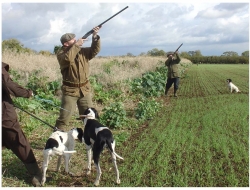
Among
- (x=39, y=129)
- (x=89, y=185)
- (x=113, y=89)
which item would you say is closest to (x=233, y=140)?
(x=89, y=185)

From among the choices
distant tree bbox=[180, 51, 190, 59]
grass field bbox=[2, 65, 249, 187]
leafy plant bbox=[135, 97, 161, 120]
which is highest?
distant tree bbox=[180, 51, 190, 59]

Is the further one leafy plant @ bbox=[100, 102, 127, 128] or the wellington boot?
leafy plant @ bbox=[100, 102, 127, 128]

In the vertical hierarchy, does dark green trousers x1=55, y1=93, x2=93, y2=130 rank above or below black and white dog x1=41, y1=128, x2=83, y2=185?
above

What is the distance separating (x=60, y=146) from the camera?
417cm

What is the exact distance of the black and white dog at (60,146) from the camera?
407 cm

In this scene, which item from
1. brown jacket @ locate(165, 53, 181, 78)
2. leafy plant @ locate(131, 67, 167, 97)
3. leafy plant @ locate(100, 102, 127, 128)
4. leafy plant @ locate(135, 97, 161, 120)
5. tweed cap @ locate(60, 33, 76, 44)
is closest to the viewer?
tweed cap @ locate(60, 33, 76, 44)

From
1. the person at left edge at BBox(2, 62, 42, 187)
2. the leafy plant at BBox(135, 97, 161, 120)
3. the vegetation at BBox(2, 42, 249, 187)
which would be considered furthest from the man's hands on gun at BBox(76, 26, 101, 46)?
the leafy plant at BBox(135, 97, 161, 120)

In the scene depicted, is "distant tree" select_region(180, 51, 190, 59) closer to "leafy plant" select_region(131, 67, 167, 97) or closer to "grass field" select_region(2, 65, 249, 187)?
"leafy plant" select_region(131, 67, 167, 97)

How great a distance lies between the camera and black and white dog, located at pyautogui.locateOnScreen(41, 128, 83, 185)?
160 inches

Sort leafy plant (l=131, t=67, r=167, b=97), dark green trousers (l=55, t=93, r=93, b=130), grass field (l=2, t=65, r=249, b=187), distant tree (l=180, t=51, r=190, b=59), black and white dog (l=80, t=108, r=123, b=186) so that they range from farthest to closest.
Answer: distant tree (l=180, t=51, r=190, b=59), leafy plant (l=131, t=67, r=167, b=97), dark green trousers (l=55, t=93, r=93, b=130), grass field (l=2, t=65, r=249, b=187), black and white dog (l=80, t=108, r=123, b=186)

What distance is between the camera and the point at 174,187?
4.18m

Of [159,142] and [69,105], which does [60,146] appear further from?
[159,142]

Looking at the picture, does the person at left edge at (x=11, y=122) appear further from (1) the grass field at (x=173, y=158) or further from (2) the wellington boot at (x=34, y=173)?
(1) the grass field at (x=173, y=158)

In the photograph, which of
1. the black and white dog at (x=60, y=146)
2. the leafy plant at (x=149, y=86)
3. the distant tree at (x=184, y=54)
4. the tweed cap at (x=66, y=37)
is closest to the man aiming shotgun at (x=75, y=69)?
the tweed cap at (x=66, y=37)
